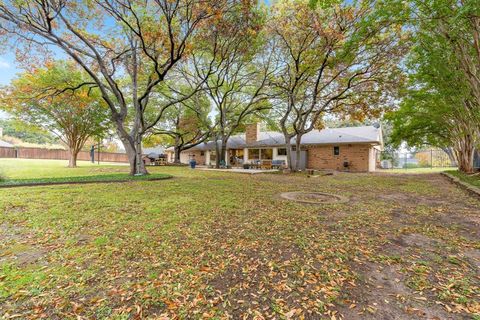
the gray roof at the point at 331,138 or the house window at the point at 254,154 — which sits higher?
the gray roof at the point at 331,138

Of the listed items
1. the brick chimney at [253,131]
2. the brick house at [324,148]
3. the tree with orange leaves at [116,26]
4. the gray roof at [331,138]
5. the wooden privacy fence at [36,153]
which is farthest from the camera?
the wooden privacy fence at [36,153]

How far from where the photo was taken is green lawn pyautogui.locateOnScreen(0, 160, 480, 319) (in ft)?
5.92

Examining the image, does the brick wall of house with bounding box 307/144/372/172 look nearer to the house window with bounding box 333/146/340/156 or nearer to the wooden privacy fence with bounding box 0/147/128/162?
the house window with bounding box 333/146/340/156

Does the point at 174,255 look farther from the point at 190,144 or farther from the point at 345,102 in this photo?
the point at 190,144

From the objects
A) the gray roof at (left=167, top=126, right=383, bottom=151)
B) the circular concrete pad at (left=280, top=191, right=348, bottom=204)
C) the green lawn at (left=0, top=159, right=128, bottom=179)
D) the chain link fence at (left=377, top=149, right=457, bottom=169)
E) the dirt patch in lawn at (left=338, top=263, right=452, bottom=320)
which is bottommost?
the dirt patch in lawn at (left=338, top=263, right=452, bottom=320)

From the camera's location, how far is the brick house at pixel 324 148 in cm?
1752

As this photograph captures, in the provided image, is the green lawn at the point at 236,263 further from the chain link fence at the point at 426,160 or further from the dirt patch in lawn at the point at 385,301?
the chain link fence at the point at 426,160

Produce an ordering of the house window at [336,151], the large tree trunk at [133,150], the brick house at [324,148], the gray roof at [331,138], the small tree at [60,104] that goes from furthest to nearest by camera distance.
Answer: the house window at [336,151], the gray roof at [331,138], the brick house at [324,148], the small tree at [60,104], the large tree trunk at [133,150]

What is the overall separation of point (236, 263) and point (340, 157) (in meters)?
18.2

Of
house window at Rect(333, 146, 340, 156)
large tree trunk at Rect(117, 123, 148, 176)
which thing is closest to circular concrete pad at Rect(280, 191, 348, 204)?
large tree trunk at Rect(117, 123, 148, 176)

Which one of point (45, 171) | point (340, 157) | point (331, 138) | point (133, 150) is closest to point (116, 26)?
point (133, 150)

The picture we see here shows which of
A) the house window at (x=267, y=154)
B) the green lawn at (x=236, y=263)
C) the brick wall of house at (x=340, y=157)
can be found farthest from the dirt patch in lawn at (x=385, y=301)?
the house window at (x=267, y=154)

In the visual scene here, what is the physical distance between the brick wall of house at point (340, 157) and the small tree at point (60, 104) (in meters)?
17.5

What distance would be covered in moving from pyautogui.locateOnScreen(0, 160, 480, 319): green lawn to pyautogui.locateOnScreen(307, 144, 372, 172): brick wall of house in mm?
13758
